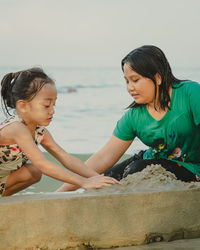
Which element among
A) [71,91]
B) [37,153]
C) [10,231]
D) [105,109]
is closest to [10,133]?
[37,153]

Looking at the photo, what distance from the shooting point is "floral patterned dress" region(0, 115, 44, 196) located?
2.76m

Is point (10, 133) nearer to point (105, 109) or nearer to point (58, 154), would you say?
point (58, 154)

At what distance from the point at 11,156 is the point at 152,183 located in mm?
921

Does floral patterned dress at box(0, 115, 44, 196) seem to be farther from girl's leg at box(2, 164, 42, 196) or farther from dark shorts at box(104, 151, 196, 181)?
dark shorts at box(104, 151, 196, 181)

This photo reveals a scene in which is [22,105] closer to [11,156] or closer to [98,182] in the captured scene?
[11,156]

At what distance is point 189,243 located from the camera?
2428 mm

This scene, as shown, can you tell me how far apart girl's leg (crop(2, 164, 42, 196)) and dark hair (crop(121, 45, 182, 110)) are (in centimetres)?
98

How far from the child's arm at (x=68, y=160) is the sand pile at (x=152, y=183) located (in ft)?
1.13

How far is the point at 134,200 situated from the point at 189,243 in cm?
40

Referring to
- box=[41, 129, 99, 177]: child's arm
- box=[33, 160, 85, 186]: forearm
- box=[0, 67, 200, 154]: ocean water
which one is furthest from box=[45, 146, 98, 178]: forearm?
box=[0, 67, 200, 154]: ocean water

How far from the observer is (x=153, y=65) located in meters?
2.96

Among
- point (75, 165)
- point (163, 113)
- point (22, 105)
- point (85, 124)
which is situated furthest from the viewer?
point (85, 124)

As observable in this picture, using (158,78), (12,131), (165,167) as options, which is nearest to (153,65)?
(158,78)

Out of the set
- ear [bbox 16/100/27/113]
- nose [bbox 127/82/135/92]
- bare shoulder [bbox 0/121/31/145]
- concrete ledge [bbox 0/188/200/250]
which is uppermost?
nose [bbox 127/82/135/92]
